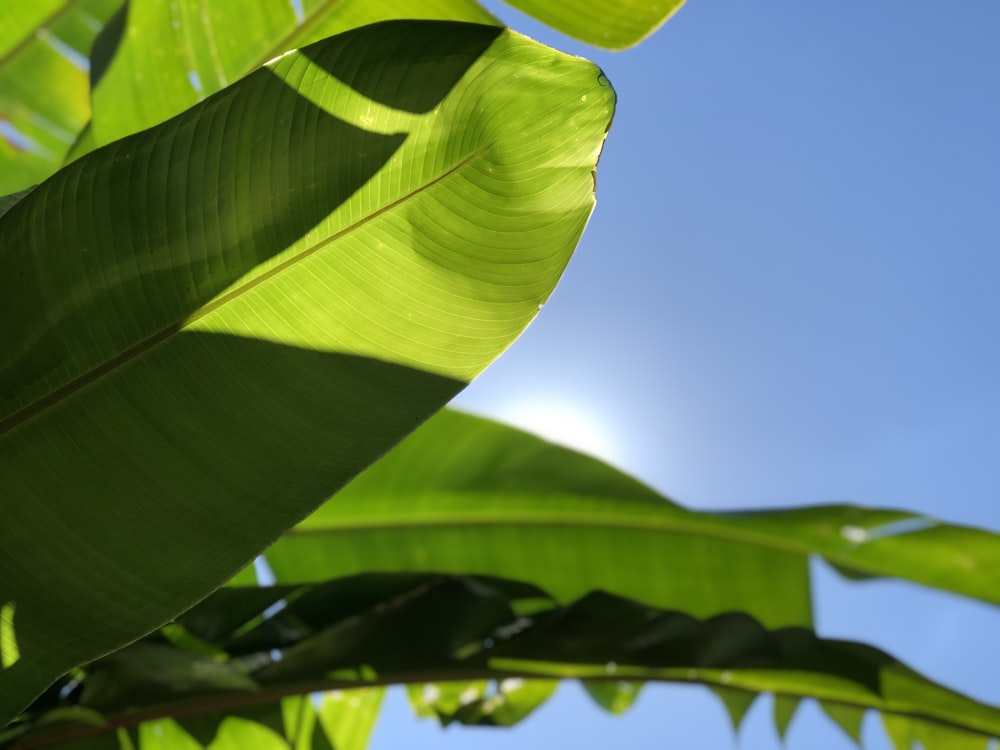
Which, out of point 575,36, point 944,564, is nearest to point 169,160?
point 575,36

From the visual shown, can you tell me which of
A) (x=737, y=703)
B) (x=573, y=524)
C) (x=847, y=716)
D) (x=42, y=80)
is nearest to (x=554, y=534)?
(x=573, y=524)

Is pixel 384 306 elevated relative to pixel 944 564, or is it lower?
elevated

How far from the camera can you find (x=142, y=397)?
19.1 inches

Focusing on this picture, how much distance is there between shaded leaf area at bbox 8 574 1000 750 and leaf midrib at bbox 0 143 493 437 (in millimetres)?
398

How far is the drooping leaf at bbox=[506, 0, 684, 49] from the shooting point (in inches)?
29.0

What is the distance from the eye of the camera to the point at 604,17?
29.6 inches

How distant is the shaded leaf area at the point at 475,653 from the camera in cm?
84

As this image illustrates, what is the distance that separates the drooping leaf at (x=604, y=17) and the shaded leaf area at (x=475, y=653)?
59 centimetres

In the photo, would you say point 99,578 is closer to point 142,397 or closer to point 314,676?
point 142,397

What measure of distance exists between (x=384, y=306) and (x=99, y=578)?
24 centimetres

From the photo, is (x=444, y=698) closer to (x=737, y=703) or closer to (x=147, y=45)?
(x=737, y=703)

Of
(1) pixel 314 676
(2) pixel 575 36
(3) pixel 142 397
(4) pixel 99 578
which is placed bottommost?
(1) pixel 314 676

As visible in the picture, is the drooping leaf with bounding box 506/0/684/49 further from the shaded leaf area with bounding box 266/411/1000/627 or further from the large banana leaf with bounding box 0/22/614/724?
the shaded leaf area with bounding box 266/411/1000/627

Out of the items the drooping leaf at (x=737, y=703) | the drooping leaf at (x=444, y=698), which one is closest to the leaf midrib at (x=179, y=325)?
the drooping leaf at (x=444, y=698)
